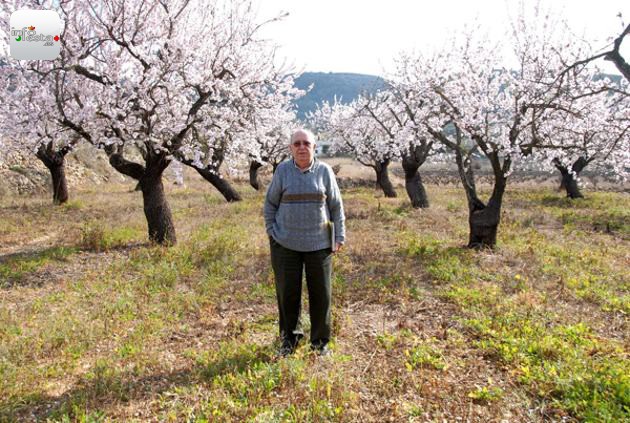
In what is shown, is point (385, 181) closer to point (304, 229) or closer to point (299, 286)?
point (299, 286)

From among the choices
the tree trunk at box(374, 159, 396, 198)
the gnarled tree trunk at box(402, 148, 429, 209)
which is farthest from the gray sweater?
the tree trunk at box(374, 159, 396, 198)

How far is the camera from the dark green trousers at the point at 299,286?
4.59 m

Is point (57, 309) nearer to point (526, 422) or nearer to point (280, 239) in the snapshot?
point (280, 239)

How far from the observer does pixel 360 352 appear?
16.7 ft

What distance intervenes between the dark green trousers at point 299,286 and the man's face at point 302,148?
105cm

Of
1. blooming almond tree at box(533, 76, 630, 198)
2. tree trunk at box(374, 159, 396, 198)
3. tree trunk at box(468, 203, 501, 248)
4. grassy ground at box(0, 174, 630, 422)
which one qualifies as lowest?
grassy ground at box(0, 174, 630, 422)

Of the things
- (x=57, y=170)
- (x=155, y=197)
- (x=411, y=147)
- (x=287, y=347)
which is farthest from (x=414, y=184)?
(x=57, y=170)

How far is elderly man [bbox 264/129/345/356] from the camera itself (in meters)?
4.48

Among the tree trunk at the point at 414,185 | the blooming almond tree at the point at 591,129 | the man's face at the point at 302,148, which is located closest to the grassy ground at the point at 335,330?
the man's face at the point at 302,148

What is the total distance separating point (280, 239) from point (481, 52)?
37.1ft

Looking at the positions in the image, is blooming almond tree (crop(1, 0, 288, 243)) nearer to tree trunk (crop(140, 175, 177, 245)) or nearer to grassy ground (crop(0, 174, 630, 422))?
tree trunk (crop(140, 175, 177, 245))

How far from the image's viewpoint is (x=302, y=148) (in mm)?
4395

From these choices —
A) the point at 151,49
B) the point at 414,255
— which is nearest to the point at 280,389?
the point at 414,255

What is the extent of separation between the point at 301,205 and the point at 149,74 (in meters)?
6.45
